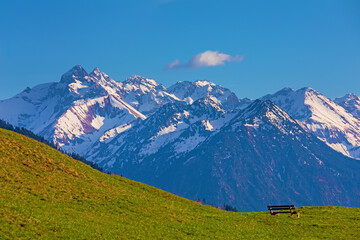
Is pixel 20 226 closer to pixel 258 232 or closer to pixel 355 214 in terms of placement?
pixel 258 232

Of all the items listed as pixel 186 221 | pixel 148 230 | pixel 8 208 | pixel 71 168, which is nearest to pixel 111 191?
pixel 71 168

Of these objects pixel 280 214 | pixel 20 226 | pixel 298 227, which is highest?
pixel 280 214

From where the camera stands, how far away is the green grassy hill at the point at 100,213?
5384 centimetres

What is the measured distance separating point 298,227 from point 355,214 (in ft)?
62.7

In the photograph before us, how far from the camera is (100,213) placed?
A: 63188mm

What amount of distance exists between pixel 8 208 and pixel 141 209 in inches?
806

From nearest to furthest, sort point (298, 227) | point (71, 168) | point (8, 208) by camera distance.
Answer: point (8, 208)
point (298, 227)
point (71, 168)

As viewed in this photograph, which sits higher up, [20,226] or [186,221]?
[186,221]

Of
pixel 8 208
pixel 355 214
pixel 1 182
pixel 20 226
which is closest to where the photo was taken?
pixel 20 226

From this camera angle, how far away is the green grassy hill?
53844 mm

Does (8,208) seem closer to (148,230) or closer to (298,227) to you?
(148,230)

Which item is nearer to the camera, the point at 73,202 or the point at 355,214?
the point at 73,202

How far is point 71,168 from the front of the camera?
8256 cm

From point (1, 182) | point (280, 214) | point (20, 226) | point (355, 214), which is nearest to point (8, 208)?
point (20, 226)
